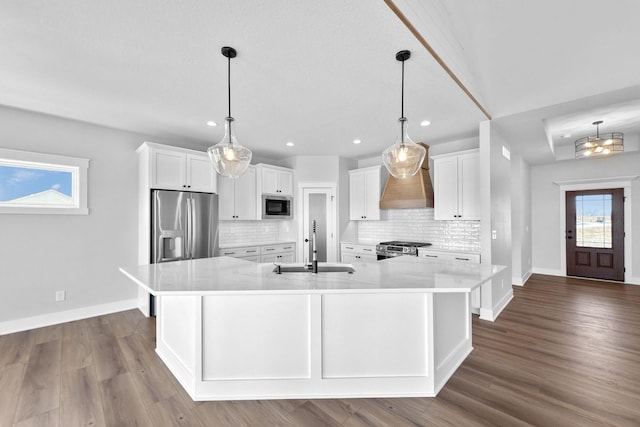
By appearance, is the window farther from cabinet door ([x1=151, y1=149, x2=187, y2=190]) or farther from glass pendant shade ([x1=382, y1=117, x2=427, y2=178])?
glass pendant shade ([x1=382, y1=117, x2=427, y2=178])

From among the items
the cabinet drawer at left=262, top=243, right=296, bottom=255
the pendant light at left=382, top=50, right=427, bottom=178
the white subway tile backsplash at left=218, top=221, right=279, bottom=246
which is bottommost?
the cabinet drawer at left=262, top=243, right=296, bottom=255

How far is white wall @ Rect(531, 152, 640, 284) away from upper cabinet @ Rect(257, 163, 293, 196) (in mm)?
5909

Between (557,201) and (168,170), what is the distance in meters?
8.07

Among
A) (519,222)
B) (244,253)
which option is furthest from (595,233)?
(244,253)

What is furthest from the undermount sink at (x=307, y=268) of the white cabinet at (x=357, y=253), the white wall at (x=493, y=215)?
the white cabinet at (x=357, y=253)

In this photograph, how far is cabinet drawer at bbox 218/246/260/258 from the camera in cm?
Result: 476

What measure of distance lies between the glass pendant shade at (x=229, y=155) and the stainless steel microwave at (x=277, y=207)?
2689mm

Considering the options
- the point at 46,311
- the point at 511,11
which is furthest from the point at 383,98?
the point at 46,311

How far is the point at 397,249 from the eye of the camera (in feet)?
15.9

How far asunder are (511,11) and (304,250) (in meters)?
4.59

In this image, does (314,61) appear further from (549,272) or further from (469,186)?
(549,272)

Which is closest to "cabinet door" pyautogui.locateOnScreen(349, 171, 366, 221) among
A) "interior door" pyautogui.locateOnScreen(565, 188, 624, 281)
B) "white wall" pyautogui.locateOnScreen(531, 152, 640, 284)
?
"white wall" pyautogui.locateOnScreen(531, 152, 640, 284)

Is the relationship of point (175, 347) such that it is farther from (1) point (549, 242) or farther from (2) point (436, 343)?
(1) point (549, 242)

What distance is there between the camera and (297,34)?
2014mm
